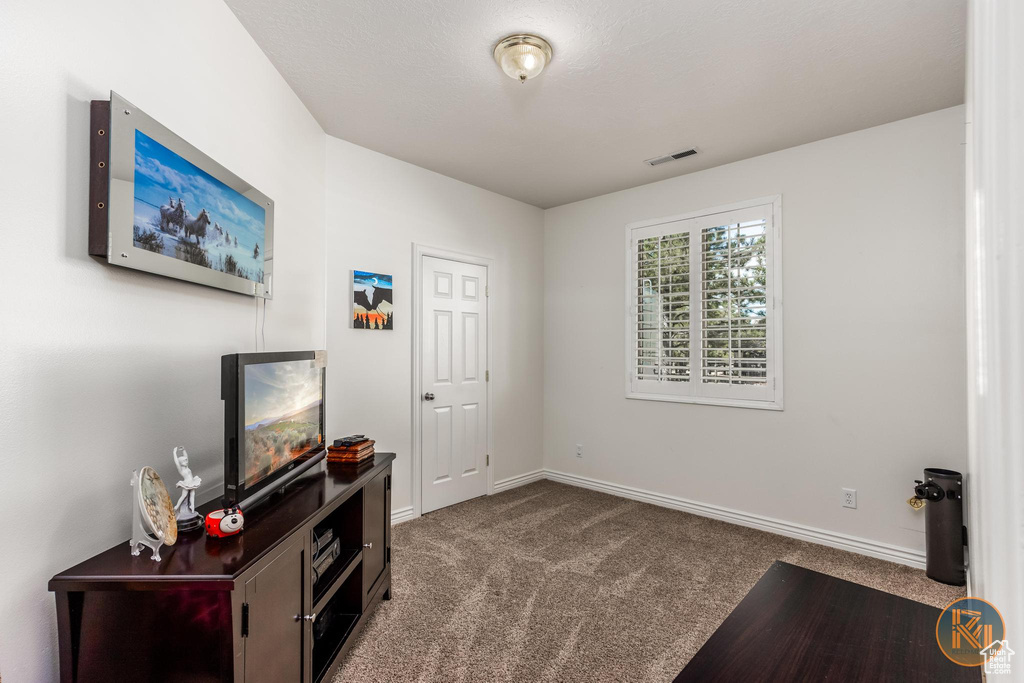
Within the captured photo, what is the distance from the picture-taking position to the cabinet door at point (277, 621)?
1.37 metres

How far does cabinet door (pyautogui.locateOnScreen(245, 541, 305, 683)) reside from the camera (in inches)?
53.8

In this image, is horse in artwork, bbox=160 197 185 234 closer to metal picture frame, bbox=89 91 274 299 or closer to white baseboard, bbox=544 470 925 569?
metal picture frame, bbox=89 91 274 299

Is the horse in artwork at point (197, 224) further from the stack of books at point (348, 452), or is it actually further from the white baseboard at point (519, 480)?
the white baseboard at point (519, 480)

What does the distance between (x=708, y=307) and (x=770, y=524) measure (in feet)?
5.20

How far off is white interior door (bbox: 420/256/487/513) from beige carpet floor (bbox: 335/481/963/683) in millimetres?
269

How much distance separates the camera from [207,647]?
1279mm

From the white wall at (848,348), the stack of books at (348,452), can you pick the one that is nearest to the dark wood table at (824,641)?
the stack of books at (348,452)

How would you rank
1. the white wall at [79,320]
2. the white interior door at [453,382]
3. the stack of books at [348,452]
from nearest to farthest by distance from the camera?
the white wall at [79,320]
the stack of books at [348,452]
the white interior door at [453,382]

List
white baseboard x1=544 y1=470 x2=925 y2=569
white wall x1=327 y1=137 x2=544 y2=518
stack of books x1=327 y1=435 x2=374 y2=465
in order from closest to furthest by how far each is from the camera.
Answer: stack of books x1=327 y1=435 x2=374 y2=465 < white baseboard x1=544 y1=470 x2=925 y2=569 < white wall x1=327 y1=137 x2=544 y2=518

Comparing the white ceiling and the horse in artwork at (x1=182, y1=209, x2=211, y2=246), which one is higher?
the white ceiling

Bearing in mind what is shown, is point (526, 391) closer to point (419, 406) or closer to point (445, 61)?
point (419, 406)

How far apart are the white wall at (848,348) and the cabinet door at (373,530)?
243 cm

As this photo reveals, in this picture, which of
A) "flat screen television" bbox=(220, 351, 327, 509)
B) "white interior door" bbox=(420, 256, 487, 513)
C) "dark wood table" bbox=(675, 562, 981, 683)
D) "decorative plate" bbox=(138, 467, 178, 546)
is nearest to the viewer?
"dark wood table" bbox=(675, 562, 981, 683)

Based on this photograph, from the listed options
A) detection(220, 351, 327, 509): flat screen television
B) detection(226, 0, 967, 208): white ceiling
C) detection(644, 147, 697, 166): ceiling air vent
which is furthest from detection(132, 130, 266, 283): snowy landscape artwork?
detection(644, 147, 697, 166): ceiling air vent
